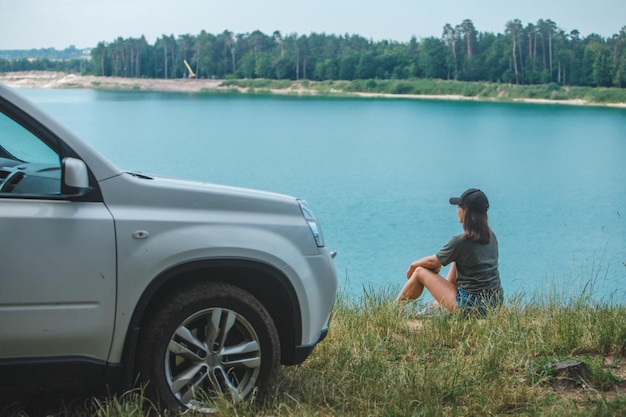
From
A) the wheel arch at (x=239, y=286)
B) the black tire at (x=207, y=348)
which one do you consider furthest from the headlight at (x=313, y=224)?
the black tire at (x=207, y=348)

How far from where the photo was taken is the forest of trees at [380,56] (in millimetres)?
109625

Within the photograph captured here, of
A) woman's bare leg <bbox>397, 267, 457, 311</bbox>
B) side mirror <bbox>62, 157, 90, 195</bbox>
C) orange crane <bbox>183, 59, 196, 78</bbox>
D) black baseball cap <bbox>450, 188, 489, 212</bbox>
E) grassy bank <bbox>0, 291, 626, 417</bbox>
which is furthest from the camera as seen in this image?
orange crane <bbox>183, 59, 196, 78</bbox>

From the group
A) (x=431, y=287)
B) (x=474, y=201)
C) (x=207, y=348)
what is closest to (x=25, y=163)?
(x=207, y=348)

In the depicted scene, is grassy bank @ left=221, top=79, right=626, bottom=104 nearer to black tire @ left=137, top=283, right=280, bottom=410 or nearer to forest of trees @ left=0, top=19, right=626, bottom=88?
forest of trees @ left=0, top=19, right=626, bottom=88

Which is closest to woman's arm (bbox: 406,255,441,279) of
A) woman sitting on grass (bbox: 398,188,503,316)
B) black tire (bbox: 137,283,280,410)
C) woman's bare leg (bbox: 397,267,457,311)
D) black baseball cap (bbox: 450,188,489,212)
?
woman's bare leg (bbox: 397,267,457,311)

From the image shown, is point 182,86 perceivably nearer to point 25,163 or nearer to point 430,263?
point 430,263

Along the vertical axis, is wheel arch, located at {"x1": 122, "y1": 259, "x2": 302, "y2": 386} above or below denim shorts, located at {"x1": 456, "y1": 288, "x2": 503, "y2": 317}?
above

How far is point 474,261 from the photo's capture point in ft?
23.5

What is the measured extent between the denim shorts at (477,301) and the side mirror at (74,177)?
11.7ft

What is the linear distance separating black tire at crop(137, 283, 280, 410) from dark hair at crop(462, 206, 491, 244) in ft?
10.7

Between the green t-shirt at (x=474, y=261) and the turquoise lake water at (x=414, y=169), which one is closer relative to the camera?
the green t-shirt at (x=474, y=261)

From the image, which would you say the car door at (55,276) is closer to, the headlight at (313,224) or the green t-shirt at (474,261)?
the headlight at (313,224)

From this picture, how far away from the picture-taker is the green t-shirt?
714cm

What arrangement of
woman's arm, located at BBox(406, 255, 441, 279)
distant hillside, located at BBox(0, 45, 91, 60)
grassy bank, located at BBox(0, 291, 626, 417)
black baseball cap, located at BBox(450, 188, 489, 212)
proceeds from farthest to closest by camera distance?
distant hillside, located at BBox(0, 45, 91, 60), woman's arm, located at BBox(406, 255, 441, 279), black baseball cap, located at BBox(450, 188, 489, 212), grassy bank, located at BBox(0, 291, 626, 417)
